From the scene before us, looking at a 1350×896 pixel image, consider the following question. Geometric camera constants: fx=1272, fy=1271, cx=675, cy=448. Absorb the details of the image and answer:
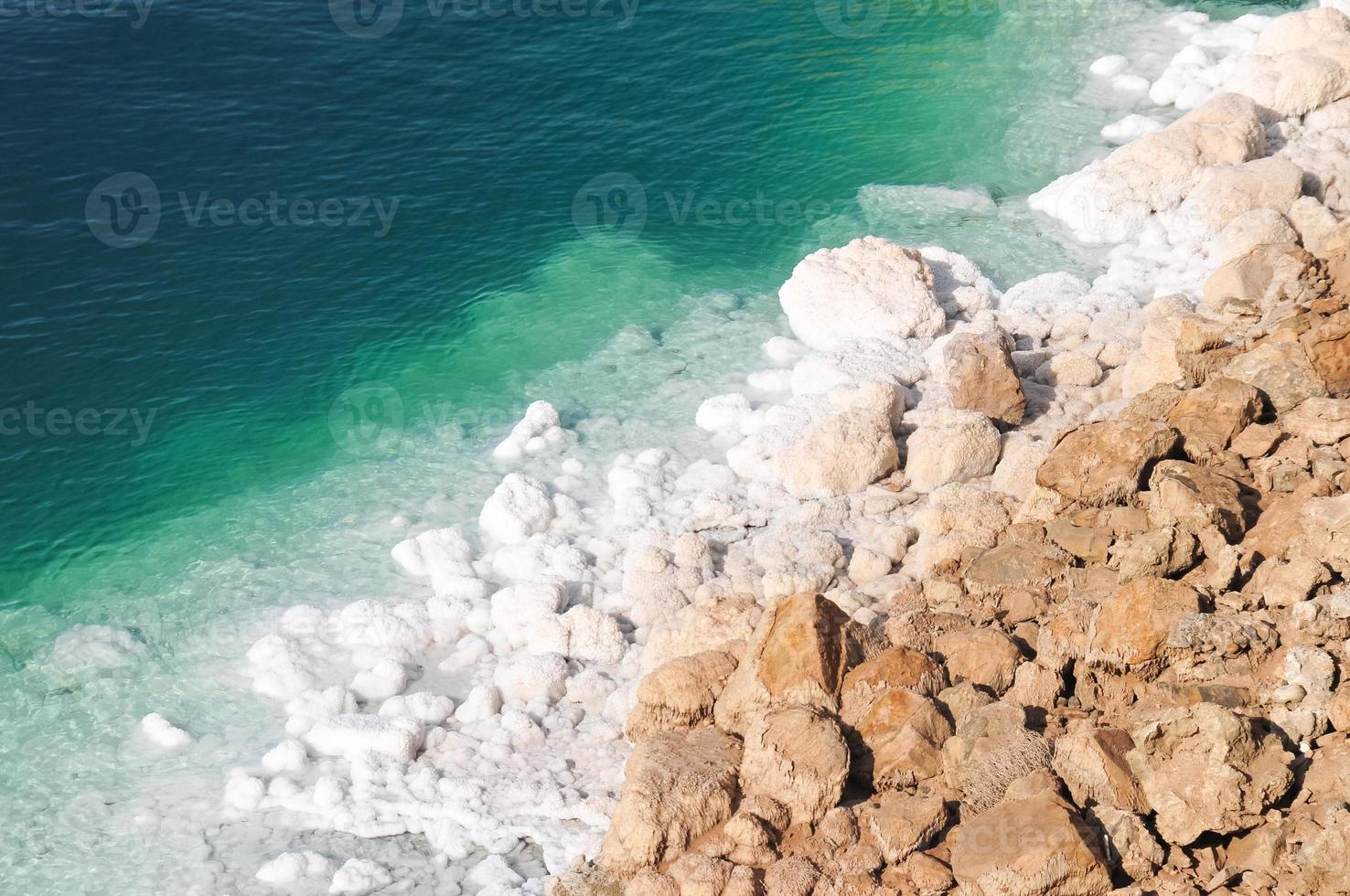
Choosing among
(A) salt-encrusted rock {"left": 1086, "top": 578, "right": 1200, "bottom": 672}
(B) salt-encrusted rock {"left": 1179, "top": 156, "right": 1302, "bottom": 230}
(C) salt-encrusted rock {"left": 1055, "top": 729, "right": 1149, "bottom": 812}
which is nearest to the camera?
(C) salt-encrusted rock {"left": 1055, "top": 729, "right": 1149, "bottom": 812}

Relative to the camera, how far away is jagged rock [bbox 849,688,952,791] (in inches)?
577

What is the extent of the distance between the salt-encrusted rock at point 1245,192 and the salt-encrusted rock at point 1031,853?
17.7 m

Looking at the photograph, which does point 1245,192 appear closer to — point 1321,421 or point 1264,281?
point 1264,281

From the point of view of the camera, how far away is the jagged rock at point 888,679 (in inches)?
614

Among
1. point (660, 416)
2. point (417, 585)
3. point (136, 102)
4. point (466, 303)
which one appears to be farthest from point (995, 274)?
point (136, 102)

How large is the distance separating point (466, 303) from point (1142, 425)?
16.1 metres

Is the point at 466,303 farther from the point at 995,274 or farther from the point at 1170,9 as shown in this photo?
the point at 1170,9

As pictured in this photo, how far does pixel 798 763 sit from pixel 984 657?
2887mm

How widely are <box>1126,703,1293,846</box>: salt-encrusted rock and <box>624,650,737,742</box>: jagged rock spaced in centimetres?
530

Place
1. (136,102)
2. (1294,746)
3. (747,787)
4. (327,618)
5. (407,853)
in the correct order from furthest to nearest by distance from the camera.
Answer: (136,102), (327,618), (407,853), (747,787), (1294,746)

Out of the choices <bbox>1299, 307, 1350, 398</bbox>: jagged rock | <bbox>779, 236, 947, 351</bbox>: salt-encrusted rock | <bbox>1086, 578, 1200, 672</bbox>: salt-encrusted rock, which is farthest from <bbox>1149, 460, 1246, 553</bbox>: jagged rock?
<bbox>779, 236, 947, 351</bbox>: salt-encrusted rock

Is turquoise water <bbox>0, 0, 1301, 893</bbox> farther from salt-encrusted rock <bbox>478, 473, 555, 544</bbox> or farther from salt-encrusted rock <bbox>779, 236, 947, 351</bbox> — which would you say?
salt-encrusted rock <bbox>779, 236, 947, 351</bbox>

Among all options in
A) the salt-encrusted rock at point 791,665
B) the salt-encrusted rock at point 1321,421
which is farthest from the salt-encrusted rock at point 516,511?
the salt-encrusted rock at point 1321,421

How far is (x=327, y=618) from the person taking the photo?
21.1 m
